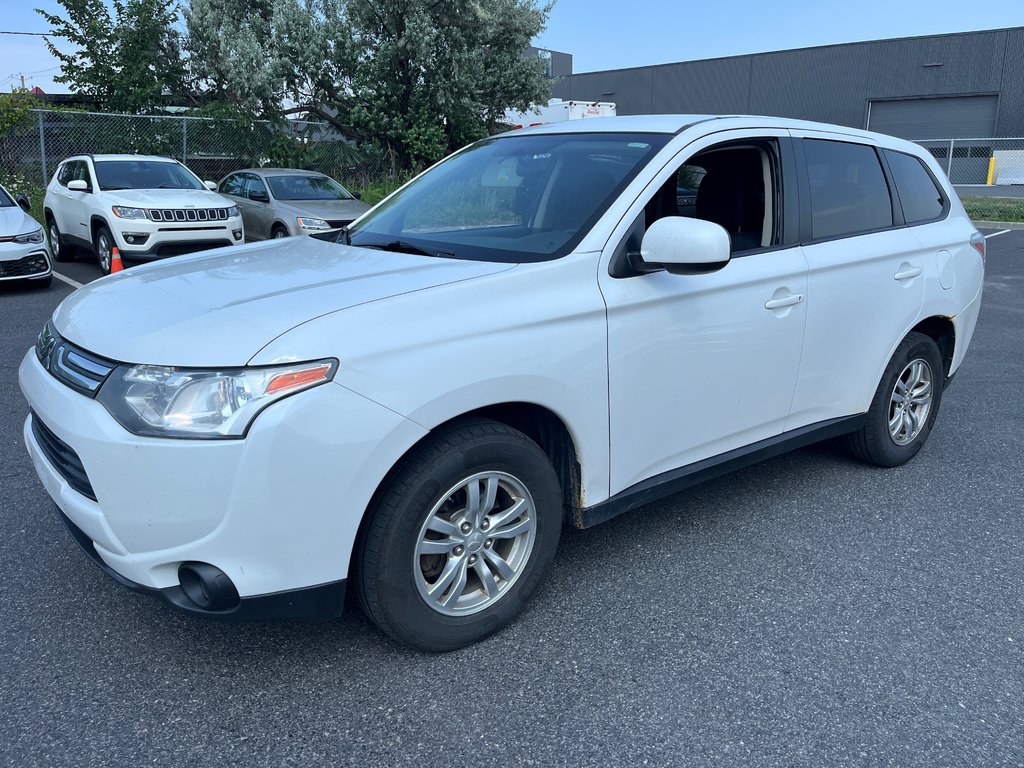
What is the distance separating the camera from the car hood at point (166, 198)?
11.1m

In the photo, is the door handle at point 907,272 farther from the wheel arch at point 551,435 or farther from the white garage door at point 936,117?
the white garage door at point 936,117

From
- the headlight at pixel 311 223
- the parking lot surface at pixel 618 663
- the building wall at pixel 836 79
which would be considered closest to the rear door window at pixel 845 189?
the parking lot surface at pixel 618 663

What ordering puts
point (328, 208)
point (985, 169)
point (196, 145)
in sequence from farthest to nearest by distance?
point (985, 169) < point (196, 145) < point (328, 208)

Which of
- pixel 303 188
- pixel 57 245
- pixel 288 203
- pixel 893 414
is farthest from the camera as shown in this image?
pixel 303 188

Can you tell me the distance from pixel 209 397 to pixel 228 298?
0.52 m

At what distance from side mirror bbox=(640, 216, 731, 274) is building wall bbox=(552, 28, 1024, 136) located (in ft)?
153

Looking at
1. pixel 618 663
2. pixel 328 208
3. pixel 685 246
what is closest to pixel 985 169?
pixel 328 208

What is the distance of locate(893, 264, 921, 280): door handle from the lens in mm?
4355

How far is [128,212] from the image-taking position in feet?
36.1

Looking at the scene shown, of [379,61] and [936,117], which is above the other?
[379,61]

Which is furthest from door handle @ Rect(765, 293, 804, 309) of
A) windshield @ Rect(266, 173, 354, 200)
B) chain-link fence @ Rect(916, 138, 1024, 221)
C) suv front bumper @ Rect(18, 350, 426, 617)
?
chain-link fence @ Rect(916, 138, 1024, 221)

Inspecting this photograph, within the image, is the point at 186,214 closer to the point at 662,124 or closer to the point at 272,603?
the point at 662,124

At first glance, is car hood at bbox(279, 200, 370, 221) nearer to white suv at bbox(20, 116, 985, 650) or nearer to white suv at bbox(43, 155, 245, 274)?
white suv at bbox(43, 155, 245, 274)

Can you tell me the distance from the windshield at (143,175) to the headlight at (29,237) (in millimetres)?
1653
